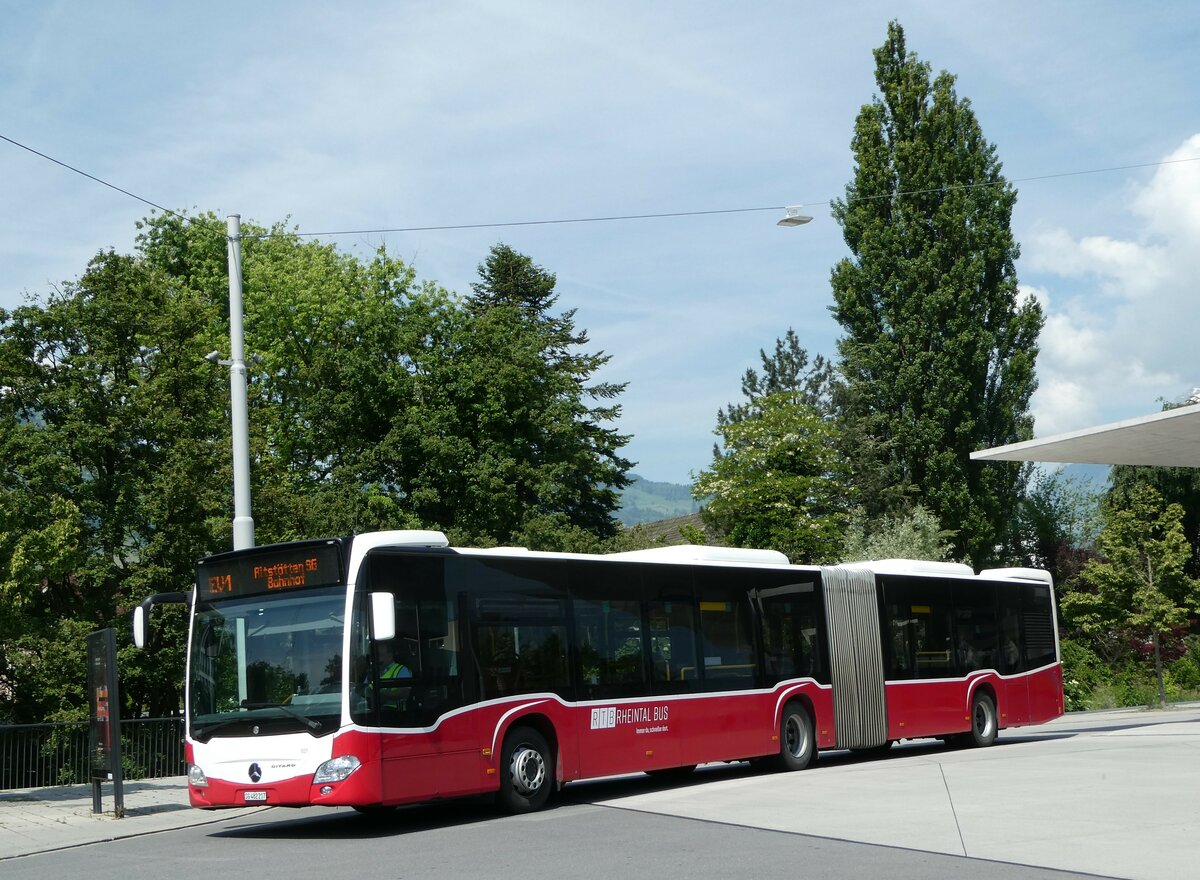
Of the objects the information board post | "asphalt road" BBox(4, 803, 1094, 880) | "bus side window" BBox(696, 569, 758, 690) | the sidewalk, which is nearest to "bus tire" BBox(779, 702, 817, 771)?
"bus side window" BBox(696, 569, 758, 690)

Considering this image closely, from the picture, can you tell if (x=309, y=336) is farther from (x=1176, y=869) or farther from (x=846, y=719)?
(x=1176, y=869)

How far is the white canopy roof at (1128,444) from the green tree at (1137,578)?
10.3m

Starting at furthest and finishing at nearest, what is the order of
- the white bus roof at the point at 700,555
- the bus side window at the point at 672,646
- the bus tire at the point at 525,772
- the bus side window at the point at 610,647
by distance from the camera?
the white bus roof at the point at 700,555 → the bus side window at the point at 672,646 → the bus side window at the point at 610,647 → the bus tire at the point at 525,772

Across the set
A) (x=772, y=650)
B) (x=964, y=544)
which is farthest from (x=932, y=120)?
(x=772, y=650)

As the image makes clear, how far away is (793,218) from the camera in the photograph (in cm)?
2302

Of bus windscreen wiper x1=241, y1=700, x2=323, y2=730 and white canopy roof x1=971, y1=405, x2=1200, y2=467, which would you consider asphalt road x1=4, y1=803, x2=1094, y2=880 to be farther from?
white canopy roof x1=971, y1=405, x2=1200, y2=467

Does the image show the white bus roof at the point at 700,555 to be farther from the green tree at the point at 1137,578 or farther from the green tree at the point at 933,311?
the green tree at the point at 933,311

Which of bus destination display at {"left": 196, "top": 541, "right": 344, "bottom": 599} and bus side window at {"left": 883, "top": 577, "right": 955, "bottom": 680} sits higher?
bus destination display at {"left": 196, "top": 541, "right": 344, "bottom": 599}

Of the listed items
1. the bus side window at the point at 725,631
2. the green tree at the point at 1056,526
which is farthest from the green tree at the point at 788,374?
the bus side window at the point at 725,631

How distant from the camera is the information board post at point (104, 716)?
16.4 m

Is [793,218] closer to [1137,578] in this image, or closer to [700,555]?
[700,555]

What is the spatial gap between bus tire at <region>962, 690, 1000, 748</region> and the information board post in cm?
1425

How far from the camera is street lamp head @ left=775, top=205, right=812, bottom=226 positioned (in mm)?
22953

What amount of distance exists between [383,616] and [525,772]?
319 centimetres
